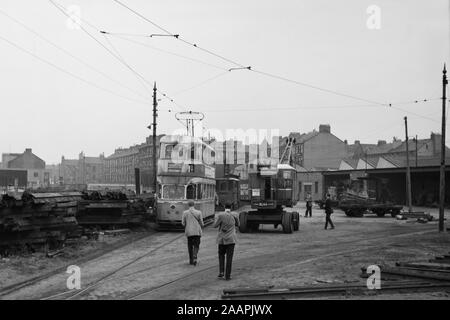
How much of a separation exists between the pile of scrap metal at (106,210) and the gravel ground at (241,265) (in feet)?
6.43

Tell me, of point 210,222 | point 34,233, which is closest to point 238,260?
point 34,233

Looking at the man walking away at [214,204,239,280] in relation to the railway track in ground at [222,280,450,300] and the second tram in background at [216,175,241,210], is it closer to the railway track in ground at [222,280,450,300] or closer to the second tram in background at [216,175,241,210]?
the railway track in ground at [222,280,450,300]

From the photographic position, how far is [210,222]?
27.8 m

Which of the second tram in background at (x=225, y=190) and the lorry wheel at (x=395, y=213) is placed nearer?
the lorry wheel at (x=395, y=213)

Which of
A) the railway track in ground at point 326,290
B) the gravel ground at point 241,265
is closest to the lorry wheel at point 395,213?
the gravel ground at point 241,265

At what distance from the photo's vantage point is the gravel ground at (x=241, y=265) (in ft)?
30.2

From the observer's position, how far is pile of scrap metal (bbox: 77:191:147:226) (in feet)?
65.0

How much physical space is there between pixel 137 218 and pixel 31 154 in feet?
327

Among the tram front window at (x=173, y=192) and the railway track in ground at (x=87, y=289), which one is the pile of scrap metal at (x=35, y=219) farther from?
the tram front window at (x=173, y=192)

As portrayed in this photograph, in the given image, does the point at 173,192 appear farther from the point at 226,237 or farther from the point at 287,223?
the point at 226,237

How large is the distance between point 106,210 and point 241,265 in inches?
391

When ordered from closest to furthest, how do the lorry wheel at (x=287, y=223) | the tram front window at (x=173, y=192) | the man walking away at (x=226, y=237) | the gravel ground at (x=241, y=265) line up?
the gravel ground at (x=241, y=265), the man walking away at (x=226, y=237), the tram front window at (x=173, y=192), the lorry wheel at (x=287, y=223)

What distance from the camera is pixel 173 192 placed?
71.3 feet
